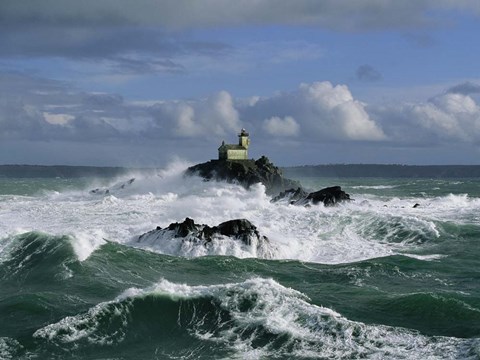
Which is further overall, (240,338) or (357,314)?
(357,314)

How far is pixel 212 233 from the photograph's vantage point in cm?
2695

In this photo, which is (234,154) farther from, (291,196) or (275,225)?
(275,225)

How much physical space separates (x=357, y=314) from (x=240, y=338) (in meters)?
3.42

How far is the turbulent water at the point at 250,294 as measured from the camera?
13789 millimetres

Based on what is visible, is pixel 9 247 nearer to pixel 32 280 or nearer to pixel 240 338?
pixel 32 280

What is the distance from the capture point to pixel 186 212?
129 ft

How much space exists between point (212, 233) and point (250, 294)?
35.9 ft

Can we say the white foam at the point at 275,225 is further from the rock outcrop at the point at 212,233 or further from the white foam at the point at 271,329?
the white foam at the point at 271,329

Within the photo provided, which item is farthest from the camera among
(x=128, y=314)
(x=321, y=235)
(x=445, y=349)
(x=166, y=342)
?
(x=321, y=235)

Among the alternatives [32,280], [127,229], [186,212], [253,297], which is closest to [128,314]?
[253,297]

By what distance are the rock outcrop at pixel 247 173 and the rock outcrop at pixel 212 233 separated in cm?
3689

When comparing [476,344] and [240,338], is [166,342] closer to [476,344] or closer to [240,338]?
[240,338]

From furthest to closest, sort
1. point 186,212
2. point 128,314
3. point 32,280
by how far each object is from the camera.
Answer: point 186,212 → point 32,280 → point 128,314

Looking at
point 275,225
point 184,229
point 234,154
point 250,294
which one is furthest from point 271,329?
point 234,154
